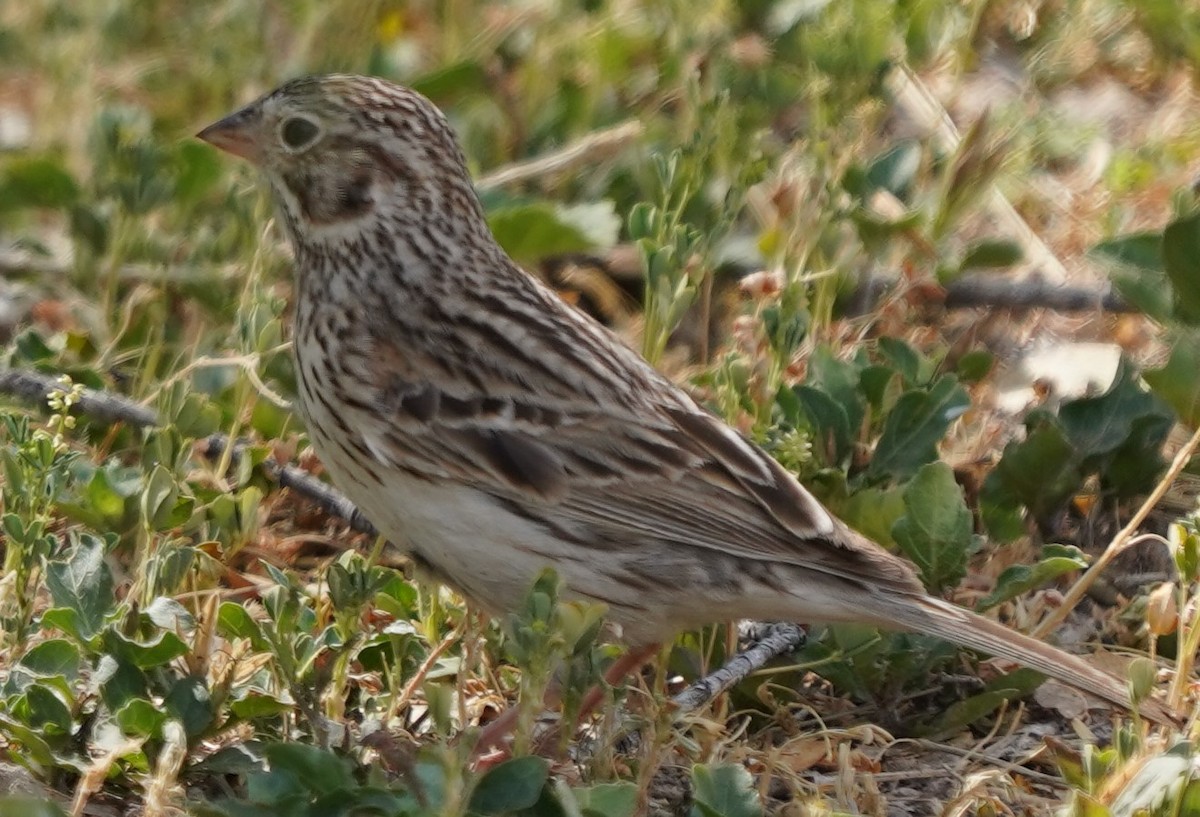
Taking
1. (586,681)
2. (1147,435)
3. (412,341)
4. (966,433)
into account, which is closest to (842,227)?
(966,433)

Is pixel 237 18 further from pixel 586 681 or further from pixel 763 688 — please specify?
pixel 586 681

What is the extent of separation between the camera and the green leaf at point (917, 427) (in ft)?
14.4

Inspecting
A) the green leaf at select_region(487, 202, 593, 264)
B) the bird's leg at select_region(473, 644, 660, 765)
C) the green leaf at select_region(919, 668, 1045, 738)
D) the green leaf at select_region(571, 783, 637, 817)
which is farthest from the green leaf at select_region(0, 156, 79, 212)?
the green leaf at select_region(571, 783, 637, 817)

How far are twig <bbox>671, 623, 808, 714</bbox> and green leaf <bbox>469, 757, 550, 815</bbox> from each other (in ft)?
2.04

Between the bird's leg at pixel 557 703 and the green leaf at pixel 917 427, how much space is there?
824 millimetres

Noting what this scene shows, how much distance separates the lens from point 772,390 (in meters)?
4.57

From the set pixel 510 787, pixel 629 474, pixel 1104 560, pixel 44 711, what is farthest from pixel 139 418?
pixel 1104 560

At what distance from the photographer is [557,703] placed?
13.3 ft

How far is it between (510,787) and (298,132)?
1.85 m

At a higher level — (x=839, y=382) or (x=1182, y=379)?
(x=1182, y=379)

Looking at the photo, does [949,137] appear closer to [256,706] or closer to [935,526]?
[935,526]

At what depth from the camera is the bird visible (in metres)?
3.73

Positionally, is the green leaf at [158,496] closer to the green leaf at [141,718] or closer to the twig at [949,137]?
the green leaf at [141,718]

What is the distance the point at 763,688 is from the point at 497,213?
1.93 m
